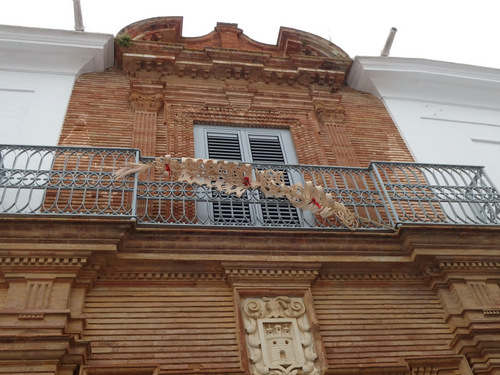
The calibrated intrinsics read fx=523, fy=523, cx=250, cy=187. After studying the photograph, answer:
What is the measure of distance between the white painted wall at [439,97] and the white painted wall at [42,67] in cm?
438

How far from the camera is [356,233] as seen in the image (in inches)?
213

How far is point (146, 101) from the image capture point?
25.2ft

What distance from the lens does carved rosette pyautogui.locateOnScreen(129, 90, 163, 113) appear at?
759 cm

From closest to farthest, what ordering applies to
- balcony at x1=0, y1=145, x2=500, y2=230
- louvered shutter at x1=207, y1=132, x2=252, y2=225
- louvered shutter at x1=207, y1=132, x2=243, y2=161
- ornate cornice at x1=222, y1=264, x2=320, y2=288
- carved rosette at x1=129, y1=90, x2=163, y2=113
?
ornate cornice at x1=222, y1=264, x2=320, y2=288, balcony at x1=0, y1=145, x2=500, y2=230, louvered shutter at x1=207, y1=132, x2=252, y2=225, louvered shutter at x1=207, y1=132, x2=243, y2=161, carved rosette at x1=129, y1=90, x2=163, y2=113

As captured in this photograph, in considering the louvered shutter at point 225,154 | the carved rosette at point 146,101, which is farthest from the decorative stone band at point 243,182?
the carved rosette at point 146,101

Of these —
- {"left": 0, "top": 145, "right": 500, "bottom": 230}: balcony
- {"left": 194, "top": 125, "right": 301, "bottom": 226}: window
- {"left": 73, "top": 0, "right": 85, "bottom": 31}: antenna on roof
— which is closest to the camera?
{"left": 0, "top": 145, "right": 500, "bottom": 230}: balcony

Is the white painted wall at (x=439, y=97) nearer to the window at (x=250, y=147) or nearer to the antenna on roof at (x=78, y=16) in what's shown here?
the window at (x=250, y=147)

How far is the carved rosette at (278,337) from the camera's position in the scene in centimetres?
444

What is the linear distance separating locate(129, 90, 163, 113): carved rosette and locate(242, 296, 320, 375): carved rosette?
12.4 ft

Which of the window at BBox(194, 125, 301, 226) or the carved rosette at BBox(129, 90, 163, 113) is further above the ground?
the carved rosette at BBox(129, 90, 163, 113)

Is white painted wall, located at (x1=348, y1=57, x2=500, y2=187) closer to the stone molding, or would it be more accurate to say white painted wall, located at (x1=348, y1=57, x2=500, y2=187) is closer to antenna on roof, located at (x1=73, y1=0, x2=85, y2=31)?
the stone molding

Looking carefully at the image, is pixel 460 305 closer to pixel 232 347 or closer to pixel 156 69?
pixel 232 347

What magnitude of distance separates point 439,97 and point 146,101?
499 cm

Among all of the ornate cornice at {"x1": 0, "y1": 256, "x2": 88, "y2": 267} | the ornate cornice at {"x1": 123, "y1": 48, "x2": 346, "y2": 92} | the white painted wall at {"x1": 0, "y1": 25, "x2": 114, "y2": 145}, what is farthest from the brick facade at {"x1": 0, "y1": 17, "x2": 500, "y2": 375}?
the ornate cornice at {"x1": 123, "y1": 48, "x2": 346, "y2": 92}
